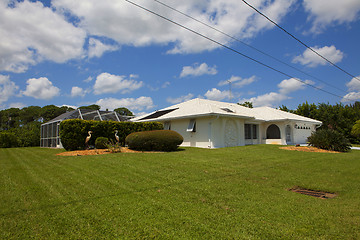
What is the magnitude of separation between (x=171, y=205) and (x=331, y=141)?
1667 cm

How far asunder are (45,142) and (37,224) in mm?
23357

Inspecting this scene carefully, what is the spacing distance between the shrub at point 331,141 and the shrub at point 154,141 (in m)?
11.6

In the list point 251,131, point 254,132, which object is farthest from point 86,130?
point 254,132

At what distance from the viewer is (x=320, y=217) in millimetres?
4090

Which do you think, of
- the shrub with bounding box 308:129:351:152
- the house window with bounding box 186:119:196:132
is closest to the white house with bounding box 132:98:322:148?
the house window with bounding box 186:119:196:132

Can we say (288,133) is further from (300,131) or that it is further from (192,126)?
(192,126)

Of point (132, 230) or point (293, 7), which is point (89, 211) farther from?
point (293, 7)

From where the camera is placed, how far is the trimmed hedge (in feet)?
46.4

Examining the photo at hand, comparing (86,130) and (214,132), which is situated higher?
(86,130)

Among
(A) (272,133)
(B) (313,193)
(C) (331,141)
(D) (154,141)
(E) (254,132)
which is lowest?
(B) (313,193)

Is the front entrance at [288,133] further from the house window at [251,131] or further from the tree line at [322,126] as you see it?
the tree line at [322,126]

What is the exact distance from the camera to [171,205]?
14.9 feet

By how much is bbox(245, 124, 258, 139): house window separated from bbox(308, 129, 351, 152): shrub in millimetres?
6165

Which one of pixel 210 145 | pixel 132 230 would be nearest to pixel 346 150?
pixel 210 145
